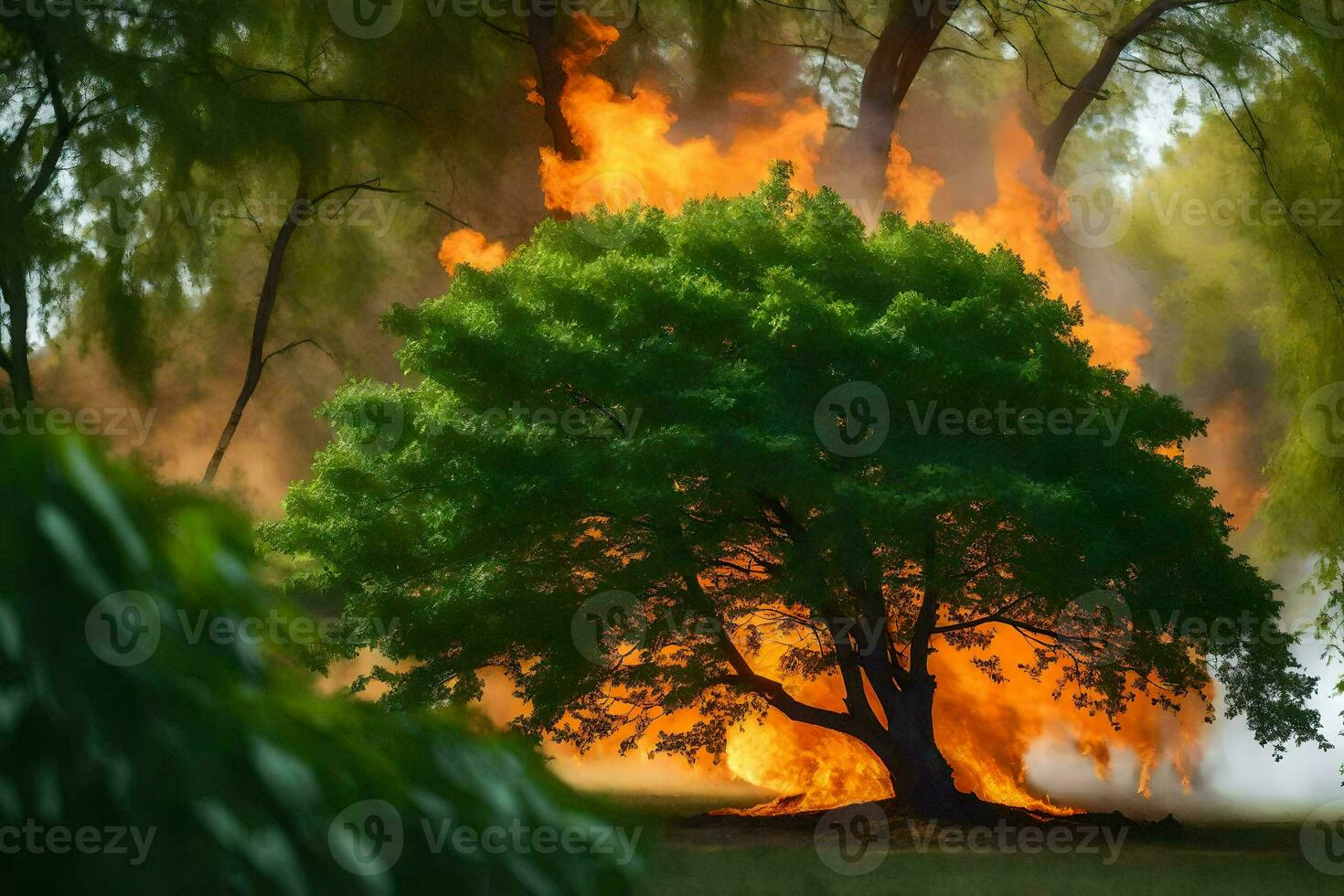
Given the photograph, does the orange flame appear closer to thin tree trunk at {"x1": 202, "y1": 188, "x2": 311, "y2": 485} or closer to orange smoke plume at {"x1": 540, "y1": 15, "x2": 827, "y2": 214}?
orange smoke plume at {"x1": 540, "y1": 15, "x2": 827, "y2": 214}

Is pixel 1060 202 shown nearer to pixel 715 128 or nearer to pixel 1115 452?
pixel 715 128

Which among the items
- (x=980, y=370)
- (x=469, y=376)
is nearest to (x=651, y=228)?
(x=469, y=376)

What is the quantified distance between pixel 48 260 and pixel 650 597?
1238 centimetres

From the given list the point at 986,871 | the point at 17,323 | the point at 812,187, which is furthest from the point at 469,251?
the point at 986,871

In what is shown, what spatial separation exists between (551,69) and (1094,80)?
11241 millimetres

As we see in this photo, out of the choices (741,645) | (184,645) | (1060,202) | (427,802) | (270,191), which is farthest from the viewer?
(1060,202)

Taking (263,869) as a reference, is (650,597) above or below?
above

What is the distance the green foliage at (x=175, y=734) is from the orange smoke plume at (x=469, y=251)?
2410cm

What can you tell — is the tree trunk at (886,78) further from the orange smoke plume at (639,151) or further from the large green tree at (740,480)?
the large green tree at (740,480)

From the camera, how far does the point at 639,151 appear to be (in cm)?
2588

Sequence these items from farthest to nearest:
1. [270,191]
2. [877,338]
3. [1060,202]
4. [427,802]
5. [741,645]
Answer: [1060,202] → [270,191] → [741,645] → [877,338] → [427,802]

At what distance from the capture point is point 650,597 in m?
18.3

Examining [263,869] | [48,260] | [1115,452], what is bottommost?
[263,869]

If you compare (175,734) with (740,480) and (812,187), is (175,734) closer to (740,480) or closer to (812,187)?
(740,480)
